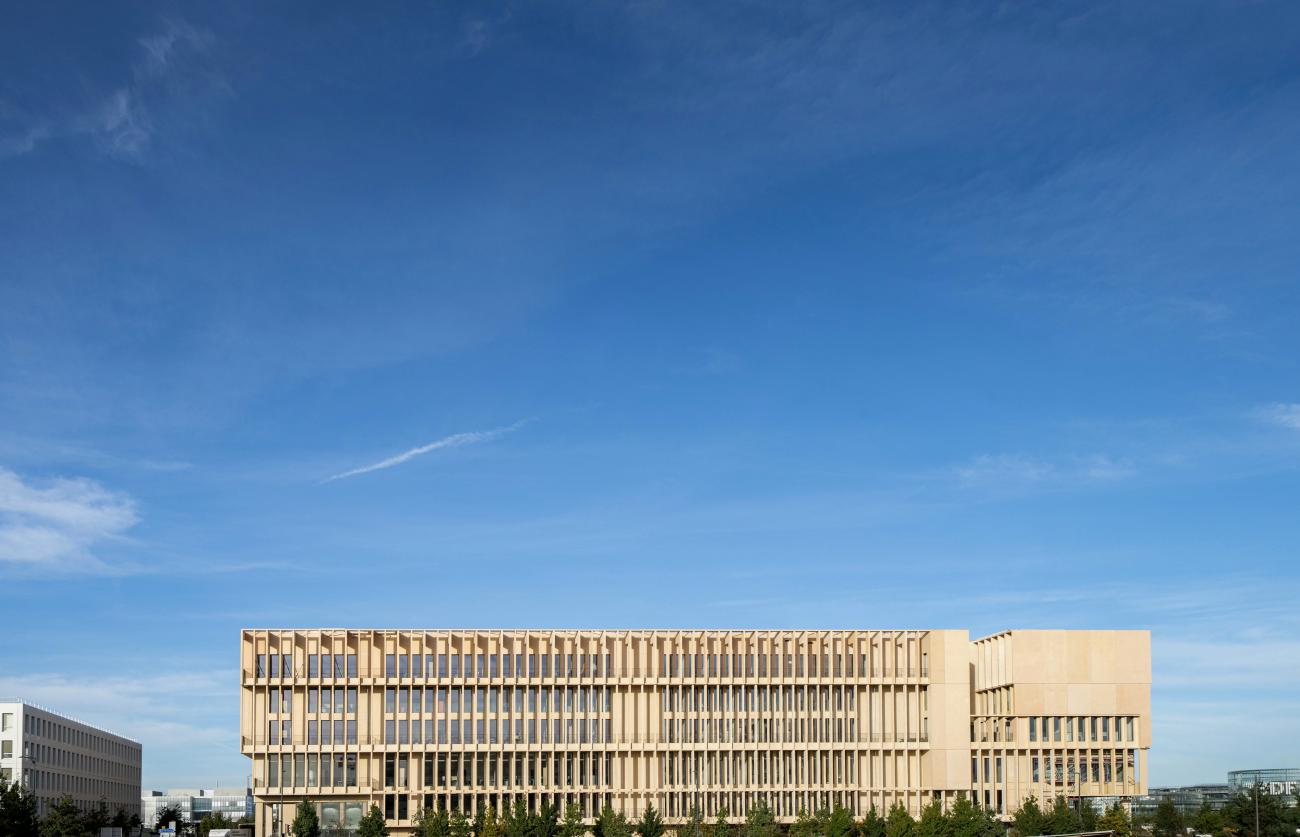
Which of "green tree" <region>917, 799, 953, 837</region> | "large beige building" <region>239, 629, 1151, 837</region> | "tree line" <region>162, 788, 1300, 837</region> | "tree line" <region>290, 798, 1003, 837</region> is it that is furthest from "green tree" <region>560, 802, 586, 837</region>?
"green tree" <region>917, 799, 953, 837</region>

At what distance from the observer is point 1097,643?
441ft

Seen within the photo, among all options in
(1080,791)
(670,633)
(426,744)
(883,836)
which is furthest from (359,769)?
(1080,791)

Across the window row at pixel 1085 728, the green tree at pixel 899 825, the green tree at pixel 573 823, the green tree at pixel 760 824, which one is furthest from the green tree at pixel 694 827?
the window row at pixel 1085 728

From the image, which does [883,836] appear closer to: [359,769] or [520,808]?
[520,808]

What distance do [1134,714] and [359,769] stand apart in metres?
70.1

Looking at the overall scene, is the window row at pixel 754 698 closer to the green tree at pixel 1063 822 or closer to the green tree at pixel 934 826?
the green tree at pixel 1063 822

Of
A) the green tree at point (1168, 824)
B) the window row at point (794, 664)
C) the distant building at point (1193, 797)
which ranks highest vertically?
the window row at point (794, 664)

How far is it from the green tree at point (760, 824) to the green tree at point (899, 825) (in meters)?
9.60

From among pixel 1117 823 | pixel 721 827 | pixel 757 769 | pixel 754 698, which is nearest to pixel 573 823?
pixel 721 827

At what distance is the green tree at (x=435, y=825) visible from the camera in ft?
397

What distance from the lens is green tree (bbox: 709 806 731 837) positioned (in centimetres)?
12194

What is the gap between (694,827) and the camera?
126m

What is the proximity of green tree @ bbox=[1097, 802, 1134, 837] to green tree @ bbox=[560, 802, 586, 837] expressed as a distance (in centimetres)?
4396

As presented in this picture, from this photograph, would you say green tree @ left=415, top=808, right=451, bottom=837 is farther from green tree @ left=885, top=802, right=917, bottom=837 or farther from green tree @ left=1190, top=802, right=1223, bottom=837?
green tree @ left=1190, top=802, right=1223, bottom=837
